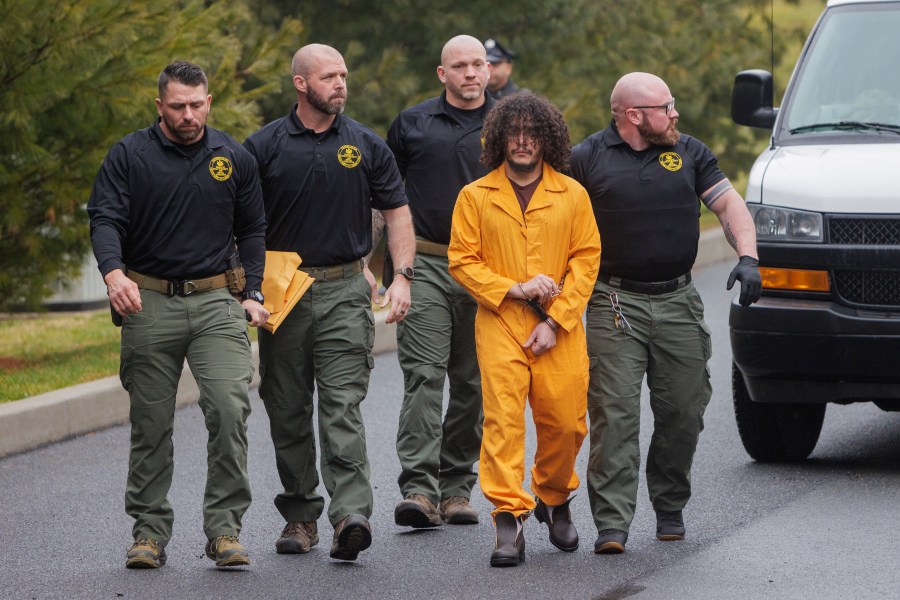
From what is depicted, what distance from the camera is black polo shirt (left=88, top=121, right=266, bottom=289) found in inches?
249

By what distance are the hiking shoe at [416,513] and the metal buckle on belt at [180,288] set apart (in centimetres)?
131

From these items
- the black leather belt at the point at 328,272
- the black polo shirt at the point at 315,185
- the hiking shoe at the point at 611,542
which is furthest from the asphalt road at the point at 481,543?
the black polo shirt at the point at 315,185

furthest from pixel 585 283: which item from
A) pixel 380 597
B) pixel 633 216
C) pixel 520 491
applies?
pixel 380 597

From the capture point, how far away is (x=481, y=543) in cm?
671

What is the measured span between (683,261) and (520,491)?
118 cm

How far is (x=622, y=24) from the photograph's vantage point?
17.2 metres

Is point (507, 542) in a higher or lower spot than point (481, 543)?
higher

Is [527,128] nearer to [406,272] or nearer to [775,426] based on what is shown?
[406,272]

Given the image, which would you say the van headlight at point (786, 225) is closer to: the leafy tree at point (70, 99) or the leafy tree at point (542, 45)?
the leafy tree at point (70, 99)

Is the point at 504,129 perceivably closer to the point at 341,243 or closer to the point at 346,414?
the point at 341,243

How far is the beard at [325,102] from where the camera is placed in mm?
6656

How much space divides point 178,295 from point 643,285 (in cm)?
184

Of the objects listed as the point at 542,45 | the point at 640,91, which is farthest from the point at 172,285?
the point at 542,45

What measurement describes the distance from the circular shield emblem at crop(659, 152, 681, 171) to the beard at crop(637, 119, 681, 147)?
0.17 feet
